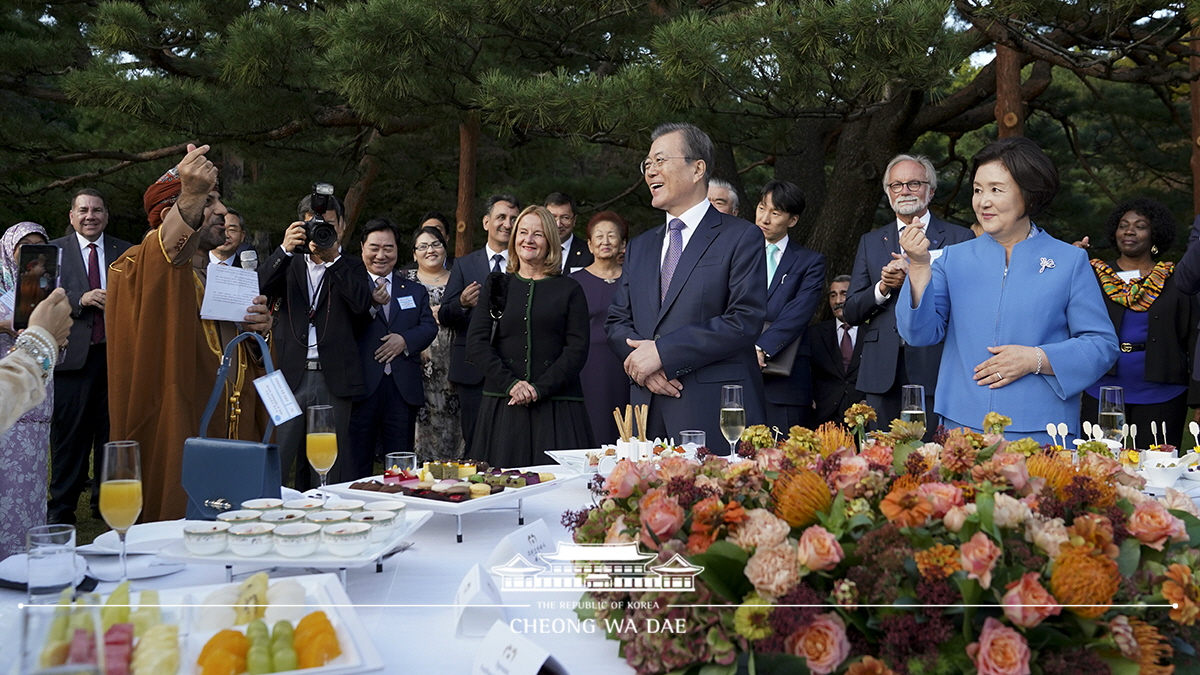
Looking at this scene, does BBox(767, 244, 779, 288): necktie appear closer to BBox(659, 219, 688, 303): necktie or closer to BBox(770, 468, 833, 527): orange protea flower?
BBox(659, 219, 688, 303): necktie

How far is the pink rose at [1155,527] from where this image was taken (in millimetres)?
1083

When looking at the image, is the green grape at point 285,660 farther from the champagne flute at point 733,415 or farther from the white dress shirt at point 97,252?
the white dress shirt at point 97,252

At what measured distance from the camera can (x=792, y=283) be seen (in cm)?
406

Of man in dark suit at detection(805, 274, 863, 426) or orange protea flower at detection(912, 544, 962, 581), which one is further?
man in dark suit at detection(805, 274, 863, 426)

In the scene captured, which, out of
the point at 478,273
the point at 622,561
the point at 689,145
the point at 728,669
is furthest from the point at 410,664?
the point at 478,273

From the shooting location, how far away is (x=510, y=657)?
103 centimetres

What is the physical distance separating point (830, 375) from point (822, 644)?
142 inches

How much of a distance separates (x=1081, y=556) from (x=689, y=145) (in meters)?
2.04

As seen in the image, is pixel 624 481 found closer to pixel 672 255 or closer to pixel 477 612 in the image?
pixel 477 612

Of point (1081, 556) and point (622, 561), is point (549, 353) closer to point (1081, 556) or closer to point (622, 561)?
point (622, 561)

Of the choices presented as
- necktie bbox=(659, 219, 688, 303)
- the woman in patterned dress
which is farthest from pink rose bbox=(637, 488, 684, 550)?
the woman in patterned dress

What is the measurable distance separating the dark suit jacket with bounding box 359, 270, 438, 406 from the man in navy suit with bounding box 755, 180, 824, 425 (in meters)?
1.62

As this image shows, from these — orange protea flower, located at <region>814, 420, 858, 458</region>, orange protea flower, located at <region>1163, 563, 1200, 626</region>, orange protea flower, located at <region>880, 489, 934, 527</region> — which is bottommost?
orange protea flower, located at <region>1163, 563, 1200, 626</region>

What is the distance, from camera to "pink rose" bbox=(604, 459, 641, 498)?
1283 millimetres
